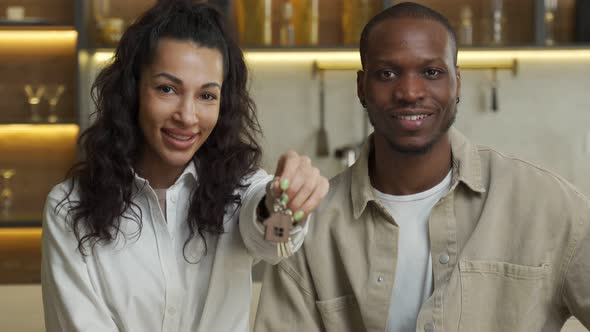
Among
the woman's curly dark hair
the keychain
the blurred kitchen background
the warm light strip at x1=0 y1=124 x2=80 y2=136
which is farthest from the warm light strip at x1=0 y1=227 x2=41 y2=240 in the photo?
Result: the keychain

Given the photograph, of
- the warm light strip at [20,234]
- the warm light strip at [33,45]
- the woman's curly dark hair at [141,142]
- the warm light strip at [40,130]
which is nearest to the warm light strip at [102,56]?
the warm light strip at [33,45]

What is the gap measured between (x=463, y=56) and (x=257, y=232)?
2.74 metres

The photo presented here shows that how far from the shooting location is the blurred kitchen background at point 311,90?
12.7 ft

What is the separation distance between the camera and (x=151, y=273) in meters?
1.44

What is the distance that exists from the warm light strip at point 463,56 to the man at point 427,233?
2.28 m

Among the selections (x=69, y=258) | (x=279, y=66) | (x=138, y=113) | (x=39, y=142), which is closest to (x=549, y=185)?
(x=138, y=113)

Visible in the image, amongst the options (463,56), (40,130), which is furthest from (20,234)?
(463,56)

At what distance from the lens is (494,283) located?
1.51 metres

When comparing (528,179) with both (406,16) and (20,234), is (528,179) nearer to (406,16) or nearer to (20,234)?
(406,16)

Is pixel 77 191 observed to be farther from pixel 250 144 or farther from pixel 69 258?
pixel 250 144

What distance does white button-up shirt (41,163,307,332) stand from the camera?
56.2 inches

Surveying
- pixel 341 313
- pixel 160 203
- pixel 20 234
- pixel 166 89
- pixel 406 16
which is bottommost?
pixel 20 234

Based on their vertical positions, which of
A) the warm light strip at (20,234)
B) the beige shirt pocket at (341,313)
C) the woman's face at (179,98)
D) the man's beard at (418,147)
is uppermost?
the woman's face at (179,98)

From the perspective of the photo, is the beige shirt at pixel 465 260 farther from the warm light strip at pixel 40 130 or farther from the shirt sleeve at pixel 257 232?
the warm light strip at pixel 40 130
